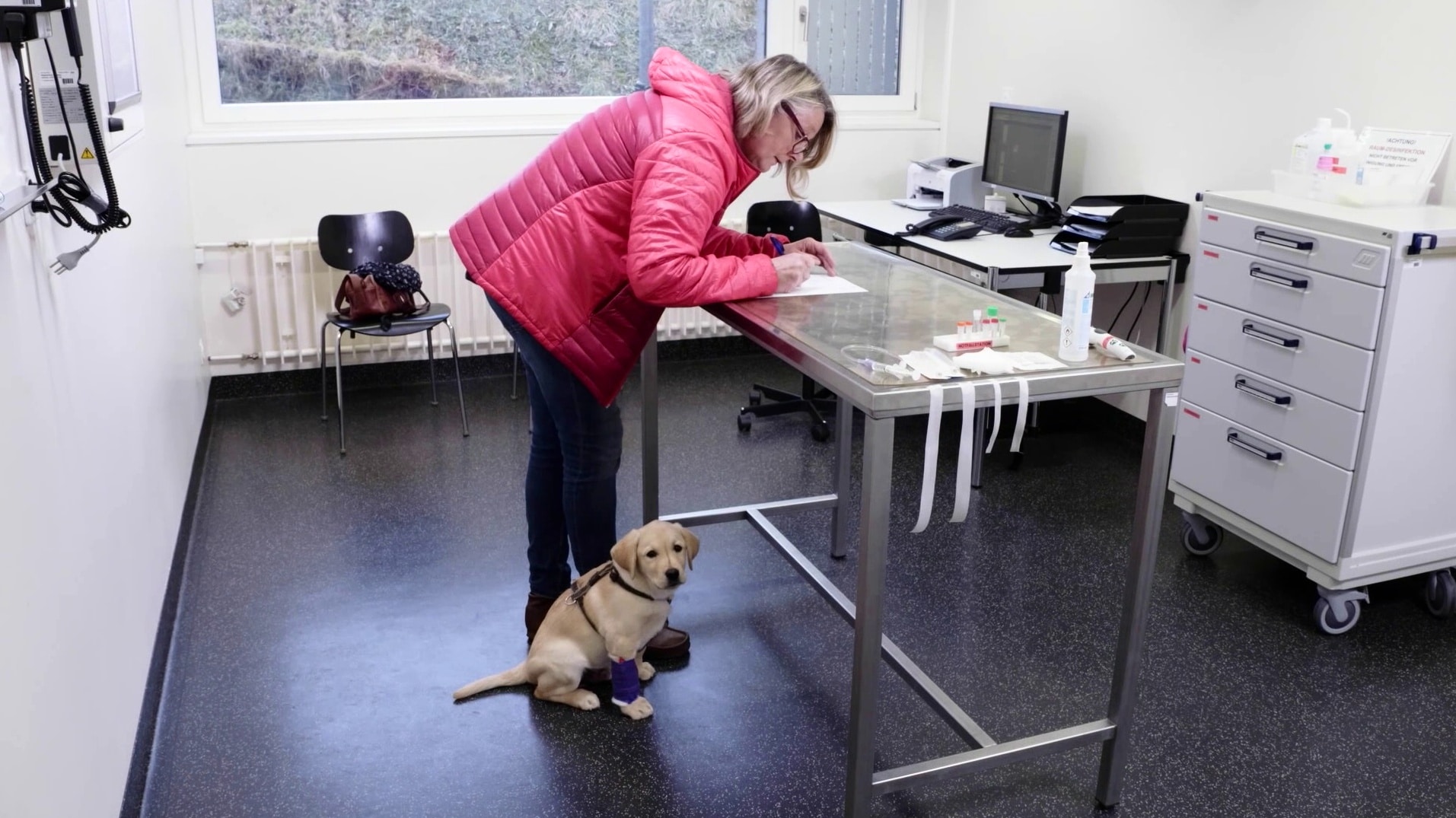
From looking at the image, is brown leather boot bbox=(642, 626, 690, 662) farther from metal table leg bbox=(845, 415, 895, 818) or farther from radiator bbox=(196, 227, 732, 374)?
radiator bbox=(196, 227, 732, 374)

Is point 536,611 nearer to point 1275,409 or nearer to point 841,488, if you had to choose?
point 841,488

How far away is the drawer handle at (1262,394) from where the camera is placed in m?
2.80

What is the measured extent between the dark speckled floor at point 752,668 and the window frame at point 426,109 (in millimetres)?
1378

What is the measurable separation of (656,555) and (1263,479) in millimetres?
1623

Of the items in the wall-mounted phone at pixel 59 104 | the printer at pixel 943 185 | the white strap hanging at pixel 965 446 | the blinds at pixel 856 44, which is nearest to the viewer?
the wall-mounted phone at pixel 59 104

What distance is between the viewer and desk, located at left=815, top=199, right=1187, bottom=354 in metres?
Answer: 3.45

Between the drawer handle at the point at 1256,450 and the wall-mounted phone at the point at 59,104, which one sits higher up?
the wall-mounted phone at the point at 59,104

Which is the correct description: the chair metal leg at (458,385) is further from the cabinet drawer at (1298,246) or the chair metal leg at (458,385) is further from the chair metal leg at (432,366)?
the cabinet drawer at (1298,246)

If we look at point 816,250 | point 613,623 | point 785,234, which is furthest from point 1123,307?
point 613,623

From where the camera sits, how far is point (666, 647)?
260cm

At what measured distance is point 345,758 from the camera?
223 centimetres

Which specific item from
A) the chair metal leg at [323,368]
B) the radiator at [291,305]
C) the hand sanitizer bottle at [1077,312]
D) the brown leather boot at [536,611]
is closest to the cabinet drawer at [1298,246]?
the hand sanitizer bottle at [1077,312]

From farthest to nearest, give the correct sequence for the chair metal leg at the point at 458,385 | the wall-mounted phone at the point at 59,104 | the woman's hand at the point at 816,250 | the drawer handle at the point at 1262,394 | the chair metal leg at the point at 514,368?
the chair metal leg at the point at 514,368
the chair metal leg at the point at 458,385
the drawer handle at the point at 1262,394
the woman's hand at the point at 816,250
the wall-mounted phone at the point at 59,104

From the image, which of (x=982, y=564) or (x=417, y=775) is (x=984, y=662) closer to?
(x=982, y=564)
